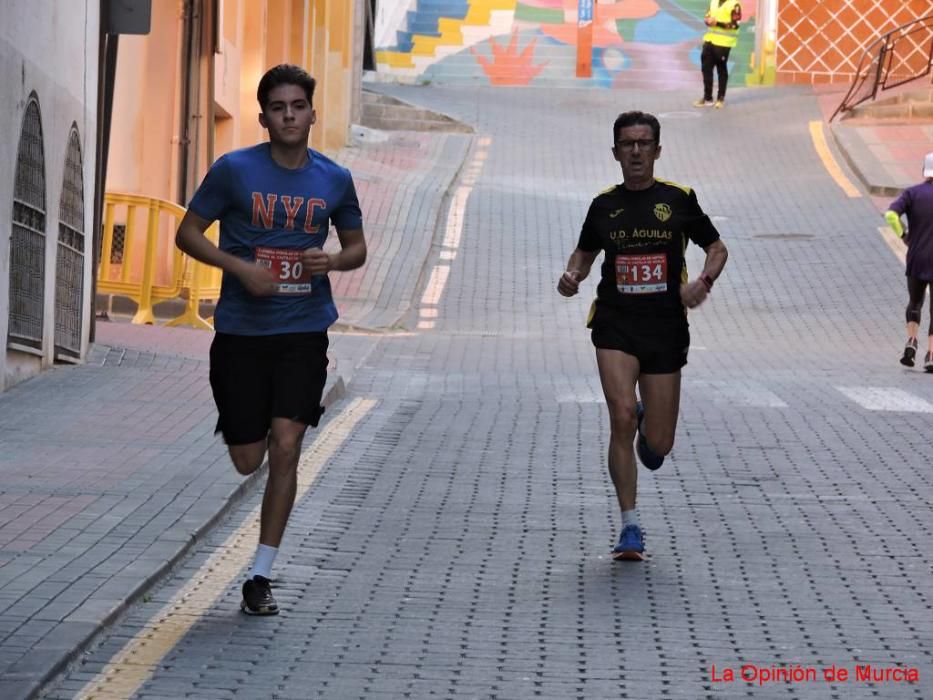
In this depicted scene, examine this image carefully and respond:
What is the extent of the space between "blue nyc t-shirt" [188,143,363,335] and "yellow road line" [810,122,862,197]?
2358cm

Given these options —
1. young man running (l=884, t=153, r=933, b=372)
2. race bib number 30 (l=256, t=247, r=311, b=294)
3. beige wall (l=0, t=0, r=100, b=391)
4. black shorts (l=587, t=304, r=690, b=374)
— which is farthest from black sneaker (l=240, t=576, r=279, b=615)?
young man running (l=884, t=153, r=933, b=372)

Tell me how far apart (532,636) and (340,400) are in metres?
7.44

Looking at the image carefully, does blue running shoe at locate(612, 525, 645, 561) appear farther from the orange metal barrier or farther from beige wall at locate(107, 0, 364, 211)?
beige wall at locate(107, 0, 364, 211)

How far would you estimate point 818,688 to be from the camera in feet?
20.2

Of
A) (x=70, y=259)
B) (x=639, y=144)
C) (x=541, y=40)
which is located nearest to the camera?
(x=639, y=144)

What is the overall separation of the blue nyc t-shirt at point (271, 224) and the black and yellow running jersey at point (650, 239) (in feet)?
5.41

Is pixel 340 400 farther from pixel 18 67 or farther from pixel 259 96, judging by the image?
pixel 259 96

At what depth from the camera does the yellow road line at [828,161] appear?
30375mm

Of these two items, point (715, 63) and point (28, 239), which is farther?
point (715, 63)

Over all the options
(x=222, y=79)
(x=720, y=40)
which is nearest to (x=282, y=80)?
(x=222, y=79)

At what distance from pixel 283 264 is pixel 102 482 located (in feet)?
9.35

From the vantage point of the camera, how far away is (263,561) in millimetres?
7168

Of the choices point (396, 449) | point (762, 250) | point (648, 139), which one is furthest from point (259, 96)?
point (762, 250)

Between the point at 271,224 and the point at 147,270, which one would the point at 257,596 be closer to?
the point at 271,224
